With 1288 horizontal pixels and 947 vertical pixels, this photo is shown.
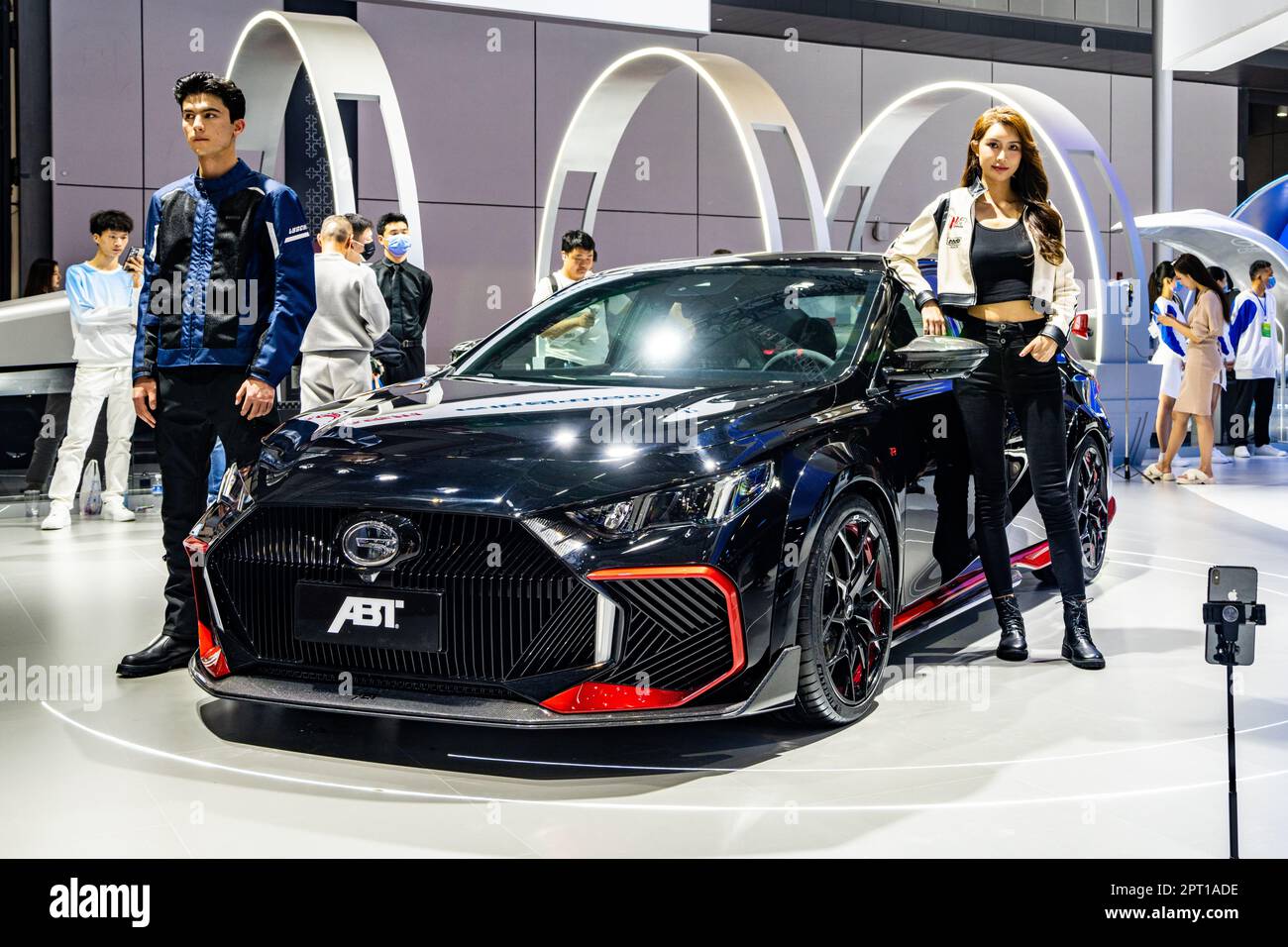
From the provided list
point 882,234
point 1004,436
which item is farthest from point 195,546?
point 882,234

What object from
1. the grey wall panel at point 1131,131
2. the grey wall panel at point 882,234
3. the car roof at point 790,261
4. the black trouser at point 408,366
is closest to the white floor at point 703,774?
the car roof at point 790,261

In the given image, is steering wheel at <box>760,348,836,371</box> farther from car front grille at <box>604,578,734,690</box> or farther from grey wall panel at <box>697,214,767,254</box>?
Answer: grey wall panel at <box>697,214,767,254</box>

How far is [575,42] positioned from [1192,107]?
10.2 m

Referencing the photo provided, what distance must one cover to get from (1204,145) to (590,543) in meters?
19.9

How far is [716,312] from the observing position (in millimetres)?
3988

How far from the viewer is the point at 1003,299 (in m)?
4.19

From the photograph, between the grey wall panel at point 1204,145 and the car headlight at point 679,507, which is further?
the grey wall panel at point 1204,145

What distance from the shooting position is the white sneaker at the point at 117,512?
8.05 metres

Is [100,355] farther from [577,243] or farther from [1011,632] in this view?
[1011,632]

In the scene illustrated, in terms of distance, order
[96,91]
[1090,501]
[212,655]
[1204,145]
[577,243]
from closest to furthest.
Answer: [212,655]
[1090,501]
[577,243]
[96,91]
[1204,145]

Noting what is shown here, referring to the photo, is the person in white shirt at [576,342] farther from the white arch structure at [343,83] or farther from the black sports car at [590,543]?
the white arch structure at [343,83]

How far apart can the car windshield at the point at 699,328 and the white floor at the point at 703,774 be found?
3.29 feet
